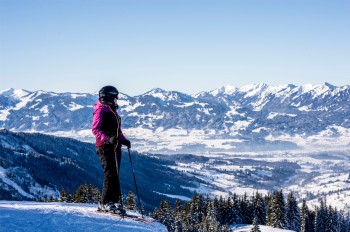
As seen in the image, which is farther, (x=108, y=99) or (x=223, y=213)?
(x=223, y=213)

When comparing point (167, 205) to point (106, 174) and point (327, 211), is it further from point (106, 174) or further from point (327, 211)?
point (106, 174)

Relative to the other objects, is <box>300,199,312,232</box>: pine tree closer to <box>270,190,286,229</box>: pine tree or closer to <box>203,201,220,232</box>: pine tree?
<box>270,190,286,229</box>: pine tree

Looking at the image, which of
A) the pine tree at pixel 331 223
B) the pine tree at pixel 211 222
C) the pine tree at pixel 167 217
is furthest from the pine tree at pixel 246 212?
the pine tree at pixel 167 217

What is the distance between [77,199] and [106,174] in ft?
178

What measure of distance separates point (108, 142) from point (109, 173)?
4.56 ft

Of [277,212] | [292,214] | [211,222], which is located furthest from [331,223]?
[211,222]

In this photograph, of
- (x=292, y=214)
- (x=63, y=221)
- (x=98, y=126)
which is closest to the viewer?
(x=63, y=221)

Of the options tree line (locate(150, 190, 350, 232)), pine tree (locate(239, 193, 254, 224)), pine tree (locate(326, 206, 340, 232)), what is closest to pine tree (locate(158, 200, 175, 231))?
tree line (locate(150, 190, 350, 232))

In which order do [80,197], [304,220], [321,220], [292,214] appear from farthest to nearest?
[321,220] < [292,214] < [304,220] < [80,197]

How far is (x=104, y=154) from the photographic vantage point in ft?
56.2

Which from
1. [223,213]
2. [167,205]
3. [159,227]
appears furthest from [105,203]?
[223,213]

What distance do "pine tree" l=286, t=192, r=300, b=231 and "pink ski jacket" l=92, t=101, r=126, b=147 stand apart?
92044 millimetres

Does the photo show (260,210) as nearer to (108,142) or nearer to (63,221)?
(108,142)

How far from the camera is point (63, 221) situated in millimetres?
14930
